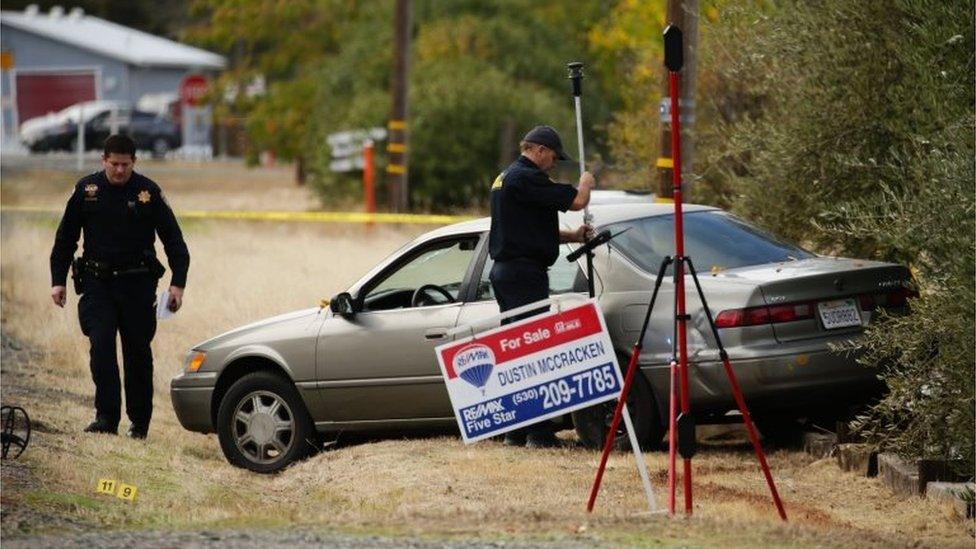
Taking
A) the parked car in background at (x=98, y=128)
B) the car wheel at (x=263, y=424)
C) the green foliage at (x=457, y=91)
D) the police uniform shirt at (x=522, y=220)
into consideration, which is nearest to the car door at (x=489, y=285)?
the police uniform shirt at (x=522, y=220)

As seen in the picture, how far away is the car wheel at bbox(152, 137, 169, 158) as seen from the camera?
198 feet

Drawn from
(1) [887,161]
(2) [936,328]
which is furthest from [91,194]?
(2) [936,328]

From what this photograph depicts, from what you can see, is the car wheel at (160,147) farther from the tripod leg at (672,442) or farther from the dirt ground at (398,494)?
the tripod leg at (672,442)

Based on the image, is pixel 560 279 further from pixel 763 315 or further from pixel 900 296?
pixel 900 296

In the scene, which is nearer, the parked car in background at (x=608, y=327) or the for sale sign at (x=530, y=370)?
the for sale sign at (x=530, y=370)

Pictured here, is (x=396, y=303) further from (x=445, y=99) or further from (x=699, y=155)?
(x=445, y=99)

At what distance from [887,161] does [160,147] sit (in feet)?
163

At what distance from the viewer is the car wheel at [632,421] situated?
10852 millimetres

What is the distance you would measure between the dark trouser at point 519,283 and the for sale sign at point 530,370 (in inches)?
58.0

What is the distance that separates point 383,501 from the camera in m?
10.0

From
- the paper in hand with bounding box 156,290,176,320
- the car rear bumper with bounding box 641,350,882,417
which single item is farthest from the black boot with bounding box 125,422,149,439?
the car rear bumper with bounding box 641,350,882,417

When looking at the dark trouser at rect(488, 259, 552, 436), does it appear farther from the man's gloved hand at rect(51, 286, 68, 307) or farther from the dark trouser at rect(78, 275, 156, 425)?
the man's gloved hand at rect(51, 286, 68, 307)

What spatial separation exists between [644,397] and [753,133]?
3.78 metres

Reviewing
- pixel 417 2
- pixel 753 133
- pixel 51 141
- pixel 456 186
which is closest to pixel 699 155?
pixel 753 133
